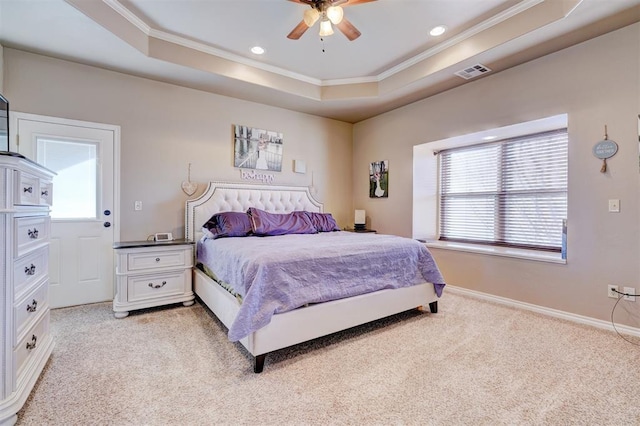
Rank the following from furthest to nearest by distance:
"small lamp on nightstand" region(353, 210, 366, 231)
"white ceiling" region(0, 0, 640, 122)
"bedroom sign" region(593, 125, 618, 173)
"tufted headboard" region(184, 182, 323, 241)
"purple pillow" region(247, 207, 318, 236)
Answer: "small lamp on nightstand" region(353, 210, 366, 231) → "tufted headboard" region(184, 182, 323, 241) → "purple pillow" region(247, 207, 318, 236) → "bedroom sign" region(593, 125, 618, 173) → "white ceiling" region(0, 0, 640, 122)

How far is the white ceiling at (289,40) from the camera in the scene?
2.47 m

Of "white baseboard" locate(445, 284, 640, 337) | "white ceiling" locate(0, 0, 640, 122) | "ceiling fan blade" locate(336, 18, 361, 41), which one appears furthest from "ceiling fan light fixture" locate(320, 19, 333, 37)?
"white baseboard" locate(445, 284, 640, 337)

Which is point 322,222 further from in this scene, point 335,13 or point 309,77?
point 335,13

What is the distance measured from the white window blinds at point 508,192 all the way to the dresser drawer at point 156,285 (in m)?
3.72

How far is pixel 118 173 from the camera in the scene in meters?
3.35

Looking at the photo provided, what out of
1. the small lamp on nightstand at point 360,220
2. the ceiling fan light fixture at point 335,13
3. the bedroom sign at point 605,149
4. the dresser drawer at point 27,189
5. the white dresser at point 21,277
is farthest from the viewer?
the small lamp on nightstand at point 360,220

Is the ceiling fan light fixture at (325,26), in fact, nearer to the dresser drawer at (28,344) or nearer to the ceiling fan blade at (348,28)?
the ceiling fan blade at (348,28)

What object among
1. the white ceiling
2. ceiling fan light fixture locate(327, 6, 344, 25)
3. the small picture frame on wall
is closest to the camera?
ceiling fan light fixture locate(327, 6, 344, 25)

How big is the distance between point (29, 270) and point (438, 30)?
388cm

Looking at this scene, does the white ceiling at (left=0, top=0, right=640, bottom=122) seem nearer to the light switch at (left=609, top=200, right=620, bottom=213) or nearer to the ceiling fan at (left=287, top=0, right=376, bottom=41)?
the ceiling fan at (left=287, top=0, right=376, bottom=41)

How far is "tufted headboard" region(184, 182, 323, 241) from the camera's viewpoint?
367 centimetres

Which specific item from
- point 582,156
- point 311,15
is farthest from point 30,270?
point 582,156

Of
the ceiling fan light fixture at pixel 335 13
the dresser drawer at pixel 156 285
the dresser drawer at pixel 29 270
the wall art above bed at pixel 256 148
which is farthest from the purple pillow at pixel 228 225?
the ceiling fan light fixture at pixel 335 13

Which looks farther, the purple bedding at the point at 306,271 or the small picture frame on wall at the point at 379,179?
the small picture frame on wall at the point at 379,179
